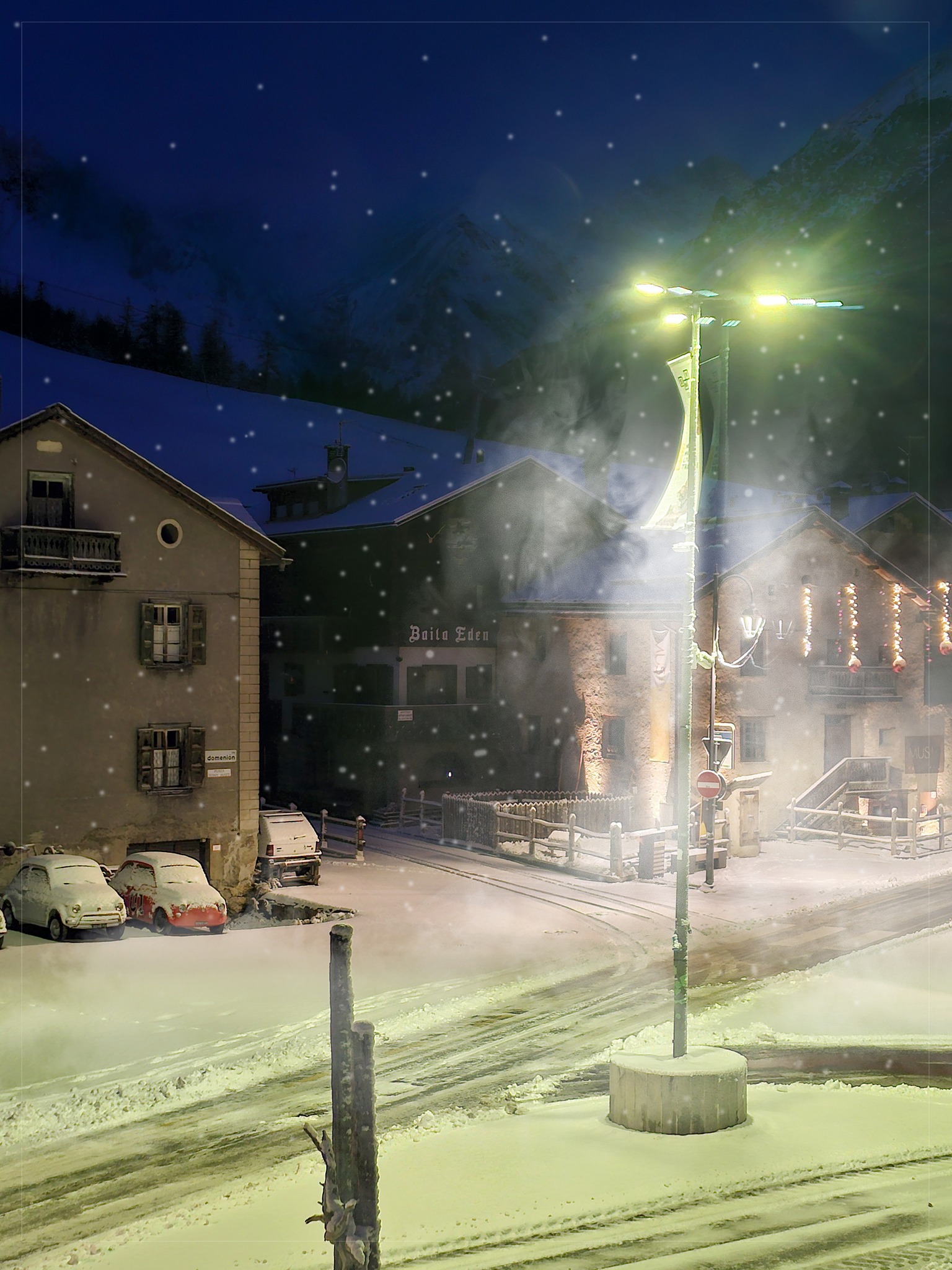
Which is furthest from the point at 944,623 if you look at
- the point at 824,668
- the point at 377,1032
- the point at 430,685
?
the point at 377,1032

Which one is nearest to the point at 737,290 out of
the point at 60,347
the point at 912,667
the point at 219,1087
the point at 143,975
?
the point at 219,1087

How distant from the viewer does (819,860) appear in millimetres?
32969

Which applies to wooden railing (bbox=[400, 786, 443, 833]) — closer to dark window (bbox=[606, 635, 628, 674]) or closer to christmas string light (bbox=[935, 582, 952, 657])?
dark window (bbox=[606, 635, 628, 674])

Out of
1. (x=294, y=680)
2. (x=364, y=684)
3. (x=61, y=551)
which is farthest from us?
(x=294, y=680)

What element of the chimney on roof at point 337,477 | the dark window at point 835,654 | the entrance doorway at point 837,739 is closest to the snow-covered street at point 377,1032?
the entrance doorway at point 837,739

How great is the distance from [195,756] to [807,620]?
20.8m

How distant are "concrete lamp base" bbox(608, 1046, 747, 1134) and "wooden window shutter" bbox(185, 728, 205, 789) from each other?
17639mm

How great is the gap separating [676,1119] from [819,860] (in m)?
22.3

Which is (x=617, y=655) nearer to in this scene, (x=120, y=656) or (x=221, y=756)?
(x=221, y=756)

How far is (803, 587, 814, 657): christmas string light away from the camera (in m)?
38.8

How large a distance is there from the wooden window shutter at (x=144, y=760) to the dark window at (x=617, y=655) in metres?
17.6

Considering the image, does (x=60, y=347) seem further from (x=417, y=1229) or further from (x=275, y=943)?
(x=417, y=1229)

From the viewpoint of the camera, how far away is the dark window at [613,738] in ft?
130

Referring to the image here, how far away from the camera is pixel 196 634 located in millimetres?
28328
